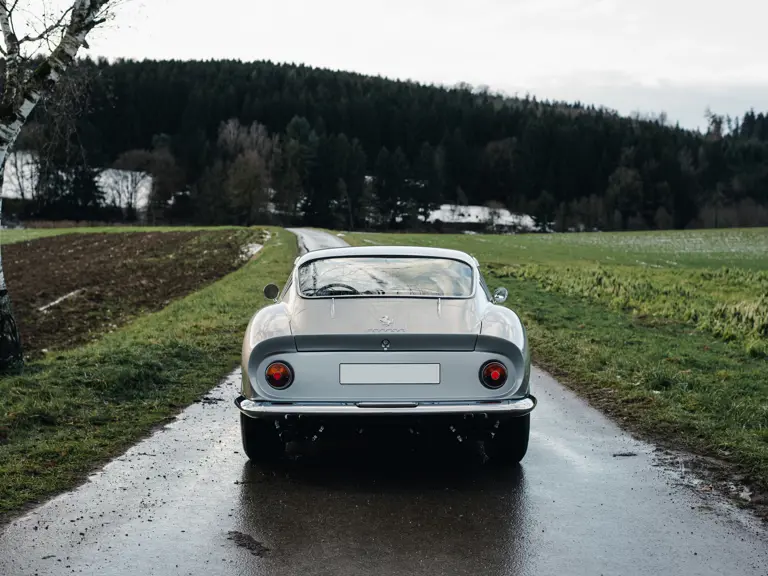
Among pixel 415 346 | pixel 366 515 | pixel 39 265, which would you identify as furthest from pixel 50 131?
pixel 39 265

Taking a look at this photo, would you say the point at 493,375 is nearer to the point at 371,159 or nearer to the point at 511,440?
the point at 511,440

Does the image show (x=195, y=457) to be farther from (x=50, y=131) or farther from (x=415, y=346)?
(x=50, y=131)

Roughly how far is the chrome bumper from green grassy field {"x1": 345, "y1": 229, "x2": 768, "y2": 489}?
67.1 inches

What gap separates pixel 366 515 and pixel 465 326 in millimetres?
1404

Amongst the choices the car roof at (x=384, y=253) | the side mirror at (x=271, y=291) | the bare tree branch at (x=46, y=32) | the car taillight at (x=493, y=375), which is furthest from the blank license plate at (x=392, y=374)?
the bare tree branch at (x=46, y=32)

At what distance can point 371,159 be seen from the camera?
357 ft

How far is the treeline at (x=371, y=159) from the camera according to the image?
98.1 m

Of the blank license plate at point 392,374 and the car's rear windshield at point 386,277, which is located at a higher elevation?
the car's rear windshield at point 386,277

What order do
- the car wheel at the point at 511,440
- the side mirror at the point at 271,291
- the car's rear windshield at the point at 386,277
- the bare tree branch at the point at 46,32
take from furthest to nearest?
the bare tree branch at the point at 46,32 → the side mirror at the point at 271,291 → the car's rear windshield at the point at 386,277 → the car wheel at the point at 511,440

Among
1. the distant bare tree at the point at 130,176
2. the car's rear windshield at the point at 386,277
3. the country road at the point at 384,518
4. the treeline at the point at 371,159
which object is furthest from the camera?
the distant bare tree at the point at 130,176

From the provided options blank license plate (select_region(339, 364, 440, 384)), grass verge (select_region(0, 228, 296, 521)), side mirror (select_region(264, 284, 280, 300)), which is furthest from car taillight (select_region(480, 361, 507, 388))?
grass verge (select_region(0, 228, 296, 521))

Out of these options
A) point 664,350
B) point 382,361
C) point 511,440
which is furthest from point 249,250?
point 382,361

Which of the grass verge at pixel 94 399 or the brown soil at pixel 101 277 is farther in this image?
the brown soil at pixel 101 277

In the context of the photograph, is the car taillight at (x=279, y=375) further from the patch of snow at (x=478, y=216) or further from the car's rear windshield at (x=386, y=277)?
the patch of snow at (x=478, y=216)
